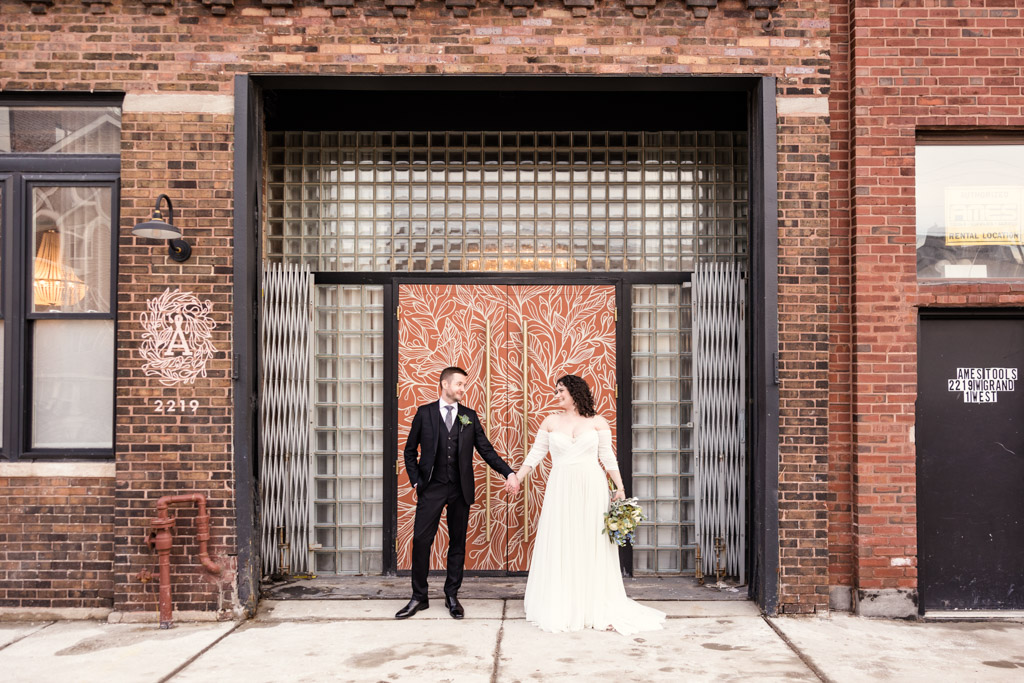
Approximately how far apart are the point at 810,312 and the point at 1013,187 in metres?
2.13

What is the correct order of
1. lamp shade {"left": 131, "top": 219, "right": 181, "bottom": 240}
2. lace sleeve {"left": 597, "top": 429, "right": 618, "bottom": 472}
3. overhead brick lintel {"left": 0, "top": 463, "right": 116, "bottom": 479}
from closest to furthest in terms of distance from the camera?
lamp shade {"left": 131, "top": 219, "right": 181, "bottom": 240} < lace sleeve {"left": 597, "top": 429, "right": 618, "bottom": 472} < overhead brick lintel {"left": 0, "top": 463, "right": 116, "bottom": 479}

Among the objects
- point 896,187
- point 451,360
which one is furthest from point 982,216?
point 451,360

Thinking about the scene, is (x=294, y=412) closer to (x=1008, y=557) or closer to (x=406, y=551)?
(x=406, y=551)

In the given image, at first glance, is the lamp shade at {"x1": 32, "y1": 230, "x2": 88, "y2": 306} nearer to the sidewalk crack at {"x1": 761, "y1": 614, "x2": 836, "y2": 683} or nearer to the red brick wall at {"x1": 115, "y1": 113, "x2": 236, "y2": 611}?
the red brick wall at {"x1": 115, "y1": 113, "x2": 236, "y2": 611}

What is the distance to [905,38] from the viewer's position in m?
6.45

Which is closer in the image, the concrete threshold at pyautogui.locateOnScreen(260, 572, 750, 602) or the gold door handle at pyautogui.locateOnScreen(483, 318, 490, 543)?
the concrete threshold at pyautogui.locateOnScreen(260, 572, 750, 602)

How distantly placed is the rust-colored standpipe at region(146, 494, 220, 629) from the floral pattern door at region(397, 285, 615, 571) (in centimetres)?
182

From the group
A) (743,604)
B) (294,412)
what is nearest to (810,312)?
(743,604)

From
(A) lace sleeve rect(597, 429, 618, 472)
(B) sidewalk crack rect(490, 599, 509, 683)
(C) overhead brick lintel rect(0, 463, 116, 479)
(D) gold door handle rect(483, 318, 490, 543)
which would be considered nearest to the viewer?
(B) sidewalk crack rect(490, 599, 509, 683)

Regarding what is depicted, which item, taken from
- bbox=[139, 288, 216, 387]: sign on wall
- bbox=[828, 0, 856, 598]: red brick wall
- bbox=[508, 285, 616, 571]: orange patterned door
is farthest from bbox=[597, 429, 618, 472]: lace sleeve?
bbox=[139, 288, 216, 387]: sign on wall

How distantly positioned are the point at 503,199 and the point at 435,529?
3233 millimetres

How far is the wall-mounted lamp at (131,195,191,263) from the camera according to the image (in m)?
5.94

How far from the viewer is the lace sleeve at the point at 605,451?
20.5 ft

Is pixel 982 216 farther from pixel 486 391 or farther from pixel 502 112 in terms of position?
pixel 486 391
